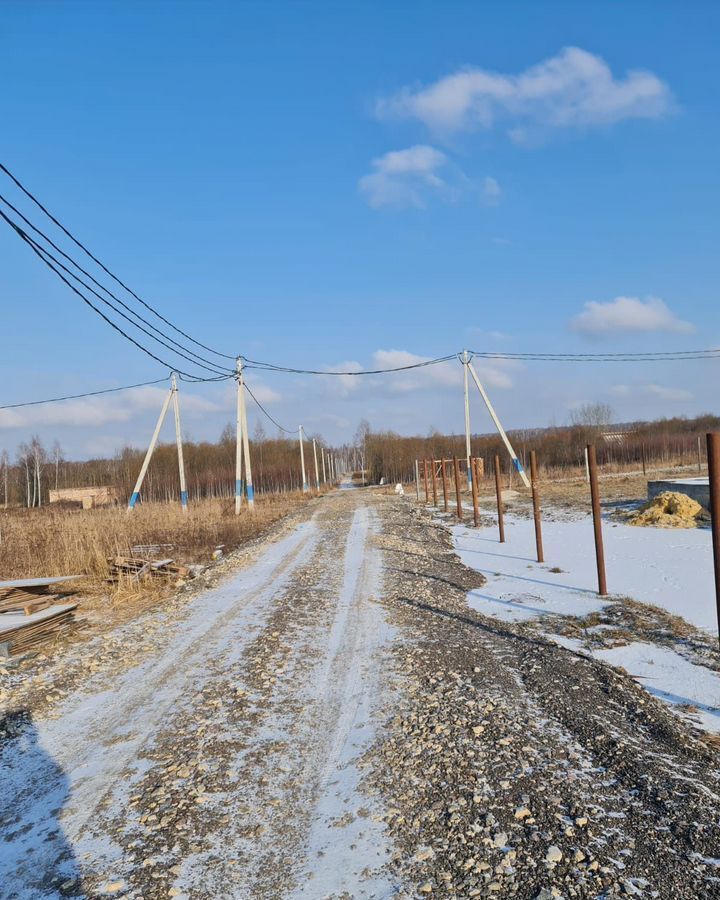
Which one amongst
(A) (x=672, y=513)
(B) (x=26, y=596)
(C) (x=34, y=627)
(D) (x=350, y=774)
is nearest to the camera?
(D) (x=350, y=774)

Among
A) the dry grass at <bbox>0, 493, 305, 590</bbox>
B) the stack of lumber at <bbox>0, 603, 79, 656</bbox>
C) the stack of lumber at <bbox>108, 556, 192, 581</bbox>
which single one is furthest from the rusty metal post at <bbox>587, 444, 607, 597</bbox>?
the dry grass at <bbox>0, 493, 305, 590</bbox>

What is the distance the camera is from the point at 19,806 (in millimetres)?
3443

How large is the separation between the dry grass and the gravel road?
5.45 metres

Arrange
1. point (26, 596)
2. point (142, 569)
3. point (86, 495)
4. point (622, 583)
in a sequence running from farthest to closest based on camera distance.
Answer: point (86, 495) < point (142, 569) < point (622, 583) < point (26, 596)

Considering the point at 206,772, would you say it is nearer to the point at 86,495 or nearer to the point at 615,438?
the point at 86,495

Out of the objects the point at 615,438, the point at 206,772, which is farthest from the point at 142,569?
the point at 615,438

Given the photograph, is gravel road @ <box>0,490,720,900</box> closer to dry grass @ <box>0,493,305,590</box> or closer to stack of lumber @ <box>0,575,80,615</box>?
stack of lumber @ <box>0,575,80,615</box>

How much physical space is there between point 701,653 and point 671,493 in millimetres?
11644

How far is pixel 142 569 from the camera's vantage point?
1032 cm

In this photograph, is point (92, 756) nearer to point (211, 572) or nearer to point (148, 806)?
point (148, 806)

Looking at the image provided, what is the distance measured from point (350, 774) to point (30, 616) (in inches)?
210

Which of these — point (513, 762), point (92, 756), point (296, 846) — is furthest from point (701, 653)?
point (92, 756)

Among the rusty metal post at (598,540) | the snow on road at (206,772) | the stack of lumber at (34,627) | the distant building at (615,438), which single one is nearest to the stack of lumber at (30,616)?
the stack of lumber at (34,627)

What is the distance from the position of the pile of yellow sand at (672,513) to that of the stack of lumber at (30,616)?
42.7 feet
